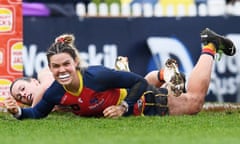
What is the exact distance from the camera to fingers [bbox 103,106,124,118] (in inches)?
474

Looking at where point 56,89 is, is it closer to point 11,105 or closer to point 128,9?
point 11,105

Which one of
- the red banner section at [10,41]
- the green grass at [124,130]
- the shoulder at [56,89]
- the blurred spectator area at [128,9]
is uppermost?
the blurred spectator area at [128,9]

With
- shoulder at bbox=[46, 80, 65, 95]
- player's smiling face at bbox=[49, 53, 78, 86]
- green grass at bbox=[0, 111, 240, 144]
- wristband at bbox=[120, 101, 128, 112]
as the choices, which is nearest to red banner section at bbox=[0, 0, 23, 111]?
green grass at bbox=[0, 111, 240, 144]

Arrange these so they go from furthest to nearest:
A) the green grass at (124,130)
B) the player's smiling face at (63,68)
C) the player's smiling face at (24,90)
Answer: the player's smiling face at (24,90) < the player's smiling face at (63,68) < the green grass at (124,130)

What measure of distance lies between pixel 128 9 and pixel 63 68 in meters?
7.55

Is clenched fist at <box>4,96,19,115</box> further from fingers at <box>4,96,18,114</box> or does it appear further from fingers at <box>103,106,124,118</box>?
fingers at <box>103,106,124,118</box>

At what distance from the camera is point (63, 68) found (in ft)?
38.4

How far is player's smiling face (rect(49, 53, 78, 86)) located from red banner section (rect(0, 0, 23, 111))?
3.20m

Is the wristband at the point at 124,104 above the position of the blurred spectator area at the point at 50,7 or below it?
below

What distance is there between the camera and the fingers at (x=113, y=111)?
12039 millimetres

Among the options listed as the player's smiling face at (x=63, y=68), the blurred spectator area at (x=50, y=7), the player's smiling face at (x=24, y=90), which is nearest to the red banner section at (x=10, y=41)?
the player's smiling face at (x=24, y=90)

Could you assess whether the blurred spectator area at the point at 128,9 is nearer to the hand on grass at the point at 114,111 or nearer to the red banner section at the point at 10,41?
the red banner section at the point at 10,41

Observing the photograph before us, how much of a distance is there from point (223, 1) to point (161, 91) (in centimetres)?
689

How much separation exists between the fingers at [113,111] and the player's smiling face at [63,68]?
0.59 metres
